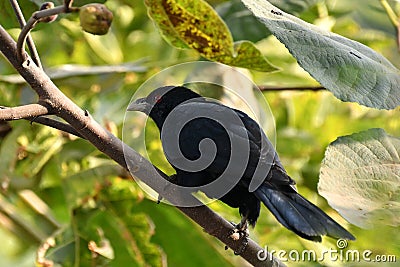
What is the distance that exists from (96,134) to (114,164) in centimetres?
88

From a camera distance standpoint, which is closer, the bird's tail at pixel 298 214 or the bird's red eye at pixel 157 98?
the bird's tail at pixel 298 214

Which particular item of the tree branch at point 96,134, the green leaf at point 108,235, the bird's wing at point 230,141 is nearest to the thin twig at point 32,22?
the tree branch at point 96,134

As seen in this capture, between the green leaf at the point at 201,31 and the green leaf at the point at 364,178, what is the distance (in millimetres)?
428

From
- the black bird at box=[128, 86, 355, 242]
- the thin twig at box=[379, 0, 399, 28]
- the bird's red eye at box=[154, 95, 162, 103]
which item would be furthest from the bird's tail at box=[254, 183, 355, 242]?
the thin twig at box=[379, 0, 399, 28]

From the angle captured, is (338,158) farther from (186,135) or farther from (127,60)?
(127,60)

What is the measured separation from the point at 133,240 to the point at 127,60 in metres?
0.75

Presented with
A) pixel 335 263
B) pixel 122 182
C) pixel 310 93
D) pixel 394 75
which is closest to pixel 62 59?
pixel 122 182

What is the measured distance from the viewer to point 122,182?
6.82 ft

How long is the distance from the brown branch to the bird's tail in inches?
21.3

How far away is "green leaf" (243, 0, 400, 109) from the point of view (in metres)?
1.26

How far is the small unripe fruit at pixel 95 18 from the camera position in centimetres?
136

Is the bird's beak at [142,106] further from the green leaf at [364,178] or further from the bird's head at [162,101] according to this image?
the green leaf at [364,178]

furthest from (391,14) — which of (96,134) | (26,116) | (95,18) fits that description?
(26,116)

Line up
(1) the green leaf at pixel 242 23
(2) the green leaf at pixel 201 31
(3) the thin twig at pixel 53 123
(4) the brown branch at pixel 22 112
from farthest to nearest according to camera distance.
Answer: (1) the green leaf at pixel 242 23, (2) the green leaf at pixel 201 31, (3) the thin twig at pixel 53 123, (4) the brown branch at pixel 22 112
